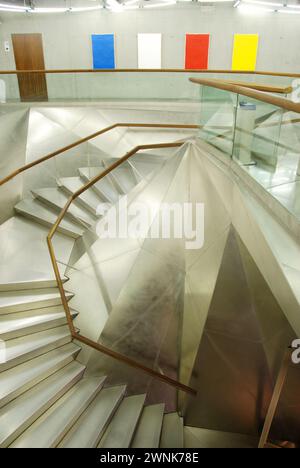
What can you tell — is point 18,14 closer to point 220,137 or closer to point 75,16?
point 75,16

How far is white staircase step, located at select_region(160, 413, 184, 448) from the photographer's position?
4.55 metres

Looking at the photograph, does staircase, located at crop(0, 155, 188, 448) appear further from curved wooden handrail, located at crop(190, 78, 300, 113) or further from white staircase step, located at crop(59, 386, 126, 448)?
curved wooden handrail, located at crop(190, 78, 300, 113)

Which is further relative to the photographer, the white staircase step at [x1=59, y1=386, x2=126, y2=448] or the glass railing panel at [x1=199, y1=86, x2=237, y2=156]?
the glass railing panel at [x1=199, y1=86, x2=237, y2=156]

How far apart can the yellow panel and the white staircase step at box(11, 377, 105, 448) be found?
363 inches

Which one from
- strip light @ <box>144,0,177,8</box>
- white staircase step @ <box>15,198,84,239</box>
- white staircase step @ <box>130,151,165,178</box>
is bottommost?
white staircase step @ <box>15,198,84,239</box>

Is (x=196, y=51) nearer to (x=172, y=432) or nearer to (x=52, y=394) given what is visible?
(x=172, y=432)

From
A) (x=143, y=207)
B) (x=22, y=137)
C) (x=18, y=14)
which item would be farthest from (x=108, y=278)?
(x=18, y=14)

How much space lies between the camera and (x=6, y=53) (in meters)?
9.98

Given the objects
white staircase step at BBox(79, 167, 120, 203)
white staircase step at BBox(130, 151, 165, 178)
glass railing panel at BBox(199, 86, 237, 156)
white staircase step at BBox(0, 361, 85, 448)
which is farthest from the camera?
white staircase step at BBox(130, 151, 165, 178)

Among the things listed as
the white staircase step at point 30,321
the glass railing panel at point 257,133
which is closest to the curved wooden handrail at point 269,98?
the glass railing panel at point 257,133

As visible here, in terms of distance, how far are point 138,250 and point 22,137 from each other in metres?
3.38

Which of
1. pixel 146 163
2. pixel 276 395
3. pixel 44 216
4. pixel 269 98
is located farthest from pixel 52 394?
pixel 146 163

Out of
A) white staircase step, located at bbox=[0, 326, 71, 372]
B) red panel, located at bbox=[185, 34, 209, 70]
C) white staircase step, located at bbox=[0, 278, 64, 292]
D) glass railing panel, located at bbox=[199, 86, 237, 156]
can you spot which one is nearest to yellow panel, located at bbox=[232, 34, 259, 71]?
red panel, located at bbox=[185, 34, 209, 70]

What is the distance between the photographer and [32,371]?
12.6 feet
